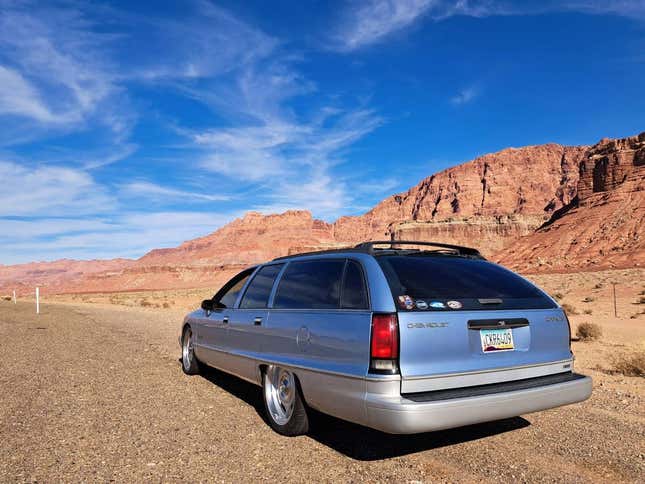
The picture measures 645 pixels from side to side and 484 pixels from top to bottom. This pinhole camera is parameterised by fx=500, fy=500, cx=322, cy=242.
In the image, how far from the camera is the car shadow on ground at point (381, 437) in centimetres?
389

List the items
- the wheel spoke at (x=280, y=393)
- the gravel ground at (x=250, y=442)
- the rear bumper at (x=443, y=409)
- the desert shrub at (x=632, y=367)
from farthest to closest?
the desert shrub at (x=632, y=367) < the wheel spoke at (x=280, y=393) < the gravel ground at (x=250, y=442) < the rear bumper at (x=443, y=409)

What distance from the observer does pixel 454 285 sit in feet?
12.5

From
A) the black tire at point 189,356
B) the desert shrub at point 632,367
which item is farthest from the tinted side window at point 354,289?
the desert shrub at point 632,367

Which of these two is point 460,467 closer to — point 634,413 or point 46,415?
point 634,413

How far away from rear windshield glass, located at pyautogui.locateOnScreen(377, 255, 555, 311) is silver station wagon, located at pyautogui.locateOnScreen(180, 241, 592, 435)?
0.01m

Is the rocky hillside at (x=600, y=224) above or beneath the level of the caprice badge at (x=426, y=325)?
above

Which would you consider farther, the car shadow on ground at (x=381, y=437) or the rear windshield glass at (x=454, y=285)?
the car shadow on ground at (x=381, y=437)

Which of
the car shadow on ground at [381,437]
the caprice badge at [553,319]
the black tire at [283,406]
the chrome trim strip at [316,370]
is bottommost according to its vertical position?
the car shadow on ground at [381,437]

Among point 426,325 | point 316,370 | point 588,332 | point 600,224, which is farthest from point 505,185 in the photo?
point 426,325

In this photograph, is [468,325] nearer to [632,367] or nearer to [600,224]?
[632,367]

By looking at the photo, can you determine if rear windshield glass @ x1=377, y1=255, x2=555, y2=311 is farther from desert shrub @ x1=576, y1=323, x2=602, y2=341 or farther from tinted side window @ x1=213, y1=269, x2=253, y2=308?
desert shrub @ x1=576, y1=323, x2=602, y2=341

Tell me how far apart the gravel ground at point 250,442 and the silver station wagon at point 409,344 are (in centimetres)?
39

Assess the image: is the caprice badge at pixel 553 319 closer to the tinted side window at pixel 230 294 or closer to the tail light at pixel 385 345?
the tail light at pixel 385 345

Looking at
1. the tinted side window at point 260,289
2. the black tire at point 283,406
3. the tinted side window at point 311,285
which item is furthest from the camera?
the tinted side window at point 260,289
